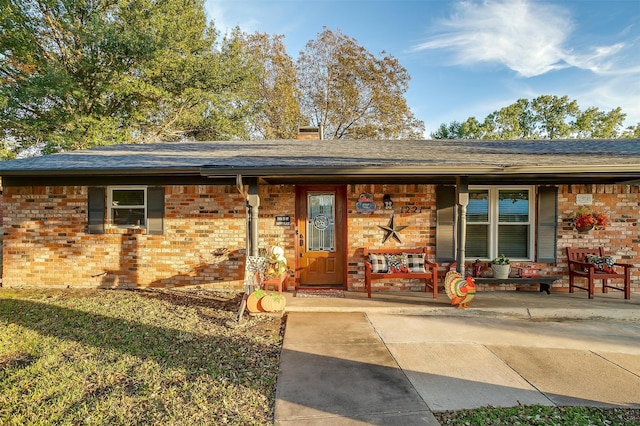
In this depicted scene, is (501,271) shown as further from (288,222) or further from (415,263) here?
(288,222)

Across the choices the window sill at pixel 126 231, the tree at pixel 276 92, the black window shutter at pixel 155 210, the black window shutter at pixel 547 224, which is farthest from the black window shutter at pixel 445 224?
the tree at pixel 276 92

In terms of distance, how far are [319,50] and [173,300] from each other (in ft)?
59.1

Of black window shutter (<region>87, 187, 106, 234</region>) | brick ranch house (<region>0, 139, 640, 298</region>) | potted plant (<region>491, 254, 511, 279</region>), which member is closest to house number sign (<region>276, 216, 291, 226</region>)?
brick ranch house (<region>0, 139, 640, 298</region>)

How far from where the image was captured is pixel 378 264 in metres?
5.91

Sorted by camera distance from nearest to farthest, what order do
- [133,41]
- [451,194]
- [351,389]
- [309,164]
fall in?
[351,389], [309,164], [451,194], [133,41]

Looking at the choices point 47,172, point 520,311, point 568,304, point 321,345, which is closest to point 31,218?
point 47,172

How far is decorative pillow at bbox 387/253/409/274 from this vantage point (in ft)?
19.2

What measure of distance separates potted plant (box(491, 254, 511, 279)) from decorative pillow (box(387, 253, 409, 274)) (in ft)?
5.70

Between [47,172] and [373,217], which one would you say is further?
[373,217]

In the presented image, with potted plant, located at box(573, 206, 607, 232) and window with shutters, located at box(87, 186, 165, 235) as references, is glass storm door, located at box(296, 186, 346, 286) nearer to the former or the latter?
window with shutters, located at box(87, 186, 165, 235)

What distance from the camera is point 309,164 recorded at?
16.8ft

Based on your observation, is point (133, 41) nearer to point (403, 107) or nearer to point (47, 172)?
point (47, 172)

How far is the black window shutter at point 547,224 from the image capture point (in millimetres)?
6230

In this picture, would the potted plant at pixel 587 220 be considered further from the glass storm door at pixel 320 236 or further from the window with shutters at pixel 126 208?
the window with shutters at pixel 126 208
